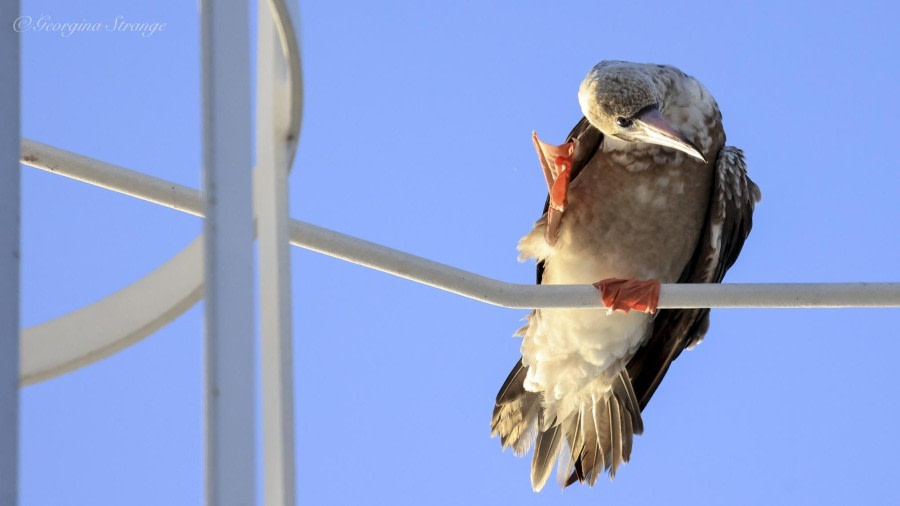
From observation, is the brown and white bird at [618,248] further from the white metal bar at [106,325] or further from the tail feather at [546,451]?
the white metal bar at [106,325]

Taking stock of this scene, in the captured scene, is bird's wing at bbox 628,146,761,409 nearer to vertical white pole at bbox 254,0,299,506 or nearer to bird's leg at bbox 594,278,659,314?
bird's leg at bbox 594,278,659,314

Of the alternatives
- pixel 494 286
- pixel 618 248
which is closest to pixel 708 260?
pixel 618 248

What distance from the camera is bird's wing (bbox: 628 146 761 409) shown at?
5301 mm

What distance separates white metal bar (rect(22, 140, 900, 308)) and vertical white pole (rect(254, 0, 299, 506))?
0.92 m

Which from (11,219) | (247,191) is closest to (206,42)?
(247,191)

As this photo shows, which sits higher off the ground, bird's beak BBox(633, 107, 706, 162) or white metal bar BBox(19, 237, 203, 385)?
bird's beak BBox(633, 107, 706, 162)

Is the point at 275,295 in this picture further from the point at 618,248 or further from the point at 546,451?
the point at 546,451

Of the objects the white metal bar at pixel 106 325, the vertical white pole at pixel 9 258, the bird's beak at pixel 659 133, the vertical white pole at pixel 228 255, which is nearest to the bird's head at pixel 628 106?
the bird's beak at pixel 659 133

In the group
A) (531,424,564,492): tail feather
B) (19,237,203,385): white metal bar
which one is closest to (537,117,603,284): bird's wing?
(531,424,564,492): tail feather

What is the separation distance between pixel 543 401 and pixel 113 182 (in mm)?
3348

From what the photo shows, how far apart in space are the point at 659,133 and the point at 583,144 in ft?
2.10

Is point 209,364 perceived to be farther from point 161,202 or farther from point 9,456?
point 161,202

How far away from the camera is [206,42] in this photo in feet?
Answer: 4.81

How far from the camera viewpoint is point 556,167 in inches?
204
